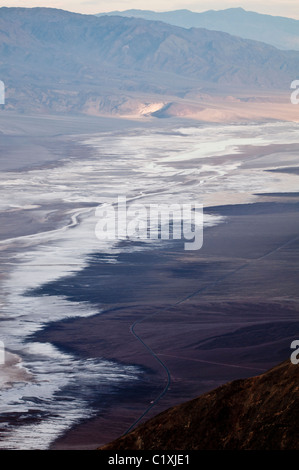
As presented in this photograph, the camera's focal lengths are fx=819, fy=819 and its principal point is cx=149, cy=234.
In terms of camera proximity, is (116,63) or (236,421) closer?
(236,421)

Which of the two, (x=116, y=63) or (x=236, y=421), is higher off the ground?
(x=116, y=63)

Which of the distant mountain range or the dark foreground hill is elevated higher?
the distant mountain range

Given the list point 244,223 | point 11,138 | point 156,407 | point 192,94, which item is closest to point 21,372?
point 156,407

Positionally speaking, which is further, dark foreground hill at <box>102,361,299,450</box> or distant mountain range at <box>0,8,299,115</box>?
Answer: distant mountain range at <box>0,8,299,115</box>

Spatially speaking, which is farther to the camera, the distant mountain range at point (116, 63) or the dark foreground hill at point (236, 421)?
the distant mountain range at point (116, 63)
